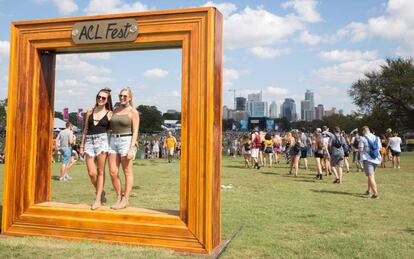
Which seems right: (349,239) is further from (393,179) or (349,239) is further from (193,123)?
(393,179)

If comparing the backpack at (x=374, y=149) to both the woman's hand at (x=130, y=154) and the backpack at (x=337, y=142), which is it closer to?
the backpack at (x=337, y=142)

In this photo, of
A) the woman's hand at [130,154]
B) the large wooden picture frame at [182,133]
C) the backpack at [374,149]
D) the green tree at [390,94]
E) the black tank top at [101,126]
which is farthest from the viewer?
the green tree at [390,94]

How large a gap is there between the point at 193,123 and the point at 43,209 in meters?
2.43

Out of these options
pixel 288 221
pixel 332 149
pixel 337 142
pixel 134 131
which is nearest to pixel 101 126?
pixel 134 131

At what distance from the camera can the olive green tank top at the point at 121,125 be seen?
5402 mm

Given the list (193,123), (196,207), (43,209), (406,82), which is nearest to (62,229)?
(43,209)

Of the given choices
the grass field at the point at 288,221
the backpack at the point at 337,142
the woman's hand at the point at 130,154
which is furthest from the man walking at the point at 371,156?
the woman's hand at the point at 130,154

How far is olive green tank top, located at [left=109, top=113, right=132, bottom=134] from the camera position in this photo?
540 cm

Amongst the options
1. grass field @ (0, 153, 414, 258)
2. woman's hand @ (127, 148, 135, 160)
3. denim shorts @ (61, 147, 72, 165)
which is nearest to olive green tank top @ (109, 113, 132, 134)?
woman's hand @ (127, 148, 135, 160)

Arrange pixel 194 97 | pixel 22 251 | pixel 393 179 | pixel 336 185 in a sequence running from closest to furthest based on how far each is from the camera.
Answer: pixel 22 251, pixel 194 97, pixel 336 185, pixel 393 179

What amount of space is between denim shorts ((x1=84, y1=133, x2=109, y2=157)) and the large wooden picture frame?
68cm

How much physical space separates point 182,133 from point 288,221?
8.66 ft

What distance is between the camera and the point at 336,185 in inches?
449

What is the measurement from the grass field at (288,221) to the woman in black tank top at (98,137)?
1043mm
